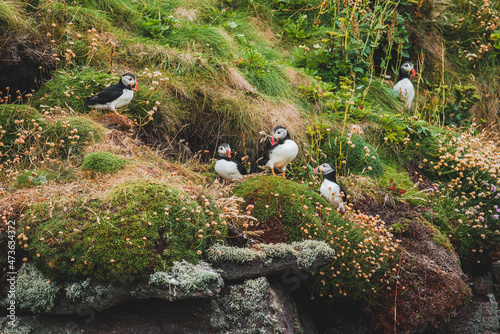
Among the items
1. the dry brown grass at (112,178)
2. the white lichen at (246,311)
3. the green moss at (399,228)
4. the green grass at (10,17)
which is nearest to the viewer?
the white lichen at (246,311)

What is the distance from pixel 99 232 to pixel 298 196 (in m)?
1.99

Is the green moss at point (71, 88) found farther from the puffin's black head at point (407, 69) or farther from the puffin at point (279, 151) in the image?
the puffin's black head at point (407, 69)

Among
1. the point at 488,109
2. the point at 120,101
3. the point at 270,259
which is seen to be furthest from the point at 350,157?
the point at 488,109

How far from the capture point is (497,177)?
6.48 m

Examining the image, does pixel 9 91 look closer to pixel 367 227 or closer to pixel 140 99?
pixel 140 99

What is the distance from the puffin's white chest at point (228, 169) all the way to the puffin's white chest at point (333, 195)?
3.07ft

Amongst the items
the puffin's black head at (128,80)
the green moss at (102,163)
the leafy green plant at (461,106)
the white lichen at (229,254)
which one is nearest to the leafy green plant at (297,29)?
the leafy green plant at (461,106)

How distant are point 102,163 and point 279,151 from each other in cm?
189

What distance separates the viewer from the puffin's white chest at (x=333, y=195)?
5.16 meters

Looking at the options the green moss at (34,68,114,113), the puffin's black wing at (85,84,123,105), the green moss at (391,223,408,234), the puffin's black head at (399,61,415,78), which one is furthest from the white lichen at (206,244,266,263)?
the puffin's black head at (399,61,415,78)

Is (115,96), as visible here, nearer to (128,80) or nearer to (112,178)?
(128,80)

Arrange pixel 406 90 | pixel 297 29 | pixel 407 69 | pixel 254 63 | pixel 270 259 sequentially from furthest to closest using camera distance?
pixel 297 29 → pixel 407 69 → pixel 406 90 → pixel 254 63 → pixel 270 259

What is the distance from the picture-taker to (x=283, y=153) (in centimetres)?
540

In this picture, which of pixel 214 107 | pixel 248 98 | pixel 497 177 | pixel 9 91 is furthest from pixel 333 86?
pixel 9 91
